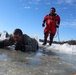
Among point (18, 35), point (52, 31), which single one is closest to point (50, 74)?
point (18, 35)

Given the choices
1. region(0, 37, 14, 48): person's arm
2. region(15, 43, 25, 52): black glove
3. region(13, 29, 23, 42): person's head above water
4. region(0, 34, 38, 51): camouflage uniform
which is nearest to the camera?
region(13, 29, 23, 42): person's head above water

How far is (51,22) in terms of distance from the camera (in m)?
14.4

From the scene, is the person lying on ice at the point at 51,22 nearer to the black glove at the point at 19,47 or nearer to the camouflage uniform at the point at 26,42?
the camouflage uniform at the point at 26,42

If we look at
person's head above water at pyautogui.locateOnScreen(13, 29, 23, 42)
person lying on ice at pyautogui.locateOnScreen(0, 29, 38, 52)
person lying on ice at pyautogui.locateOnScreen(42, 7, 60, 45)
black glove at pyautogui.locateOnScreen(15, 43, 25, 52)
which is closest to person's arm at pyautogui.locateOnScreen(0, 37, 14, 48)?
person lying on ice at pyautogui.locateOnScreen(0, 29, 38, 52)

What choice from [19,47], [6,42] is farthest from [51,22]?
[19,47]

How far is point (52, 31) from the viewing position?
1460 cm

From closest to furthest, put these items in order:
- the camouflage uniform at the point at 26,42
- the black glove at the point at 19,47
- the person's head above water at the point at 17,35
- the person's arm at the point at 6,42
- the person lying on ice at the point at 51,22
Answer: the person's head above water at the point at 17,35 → the black glove at the point at 19,47 → the camouflage uniform at the point at 26,42 → the person's arm at the point at 6,42 → the person lying on ice at the point at 51,22

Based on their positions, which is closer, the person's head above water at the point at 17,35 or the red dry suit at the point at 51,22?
the person's head above water at the point at 17,35

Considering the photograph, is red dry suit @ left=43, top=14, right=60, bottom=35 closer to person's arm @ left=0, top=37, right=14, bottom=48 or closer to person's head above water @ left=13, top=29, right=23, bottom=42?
person's arm @ left=0, top=37, right=14, bottom=48

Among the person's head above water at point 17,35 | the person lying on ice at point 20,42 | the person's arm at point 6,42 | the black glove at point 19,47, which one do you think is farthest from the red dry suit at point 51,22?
the person's head above water at point 17,35

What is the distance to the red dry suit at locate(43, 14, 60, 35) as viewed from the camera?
1432 centimetres

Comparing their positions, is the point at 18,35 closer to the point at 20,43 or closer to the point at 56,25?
the point at 20,43

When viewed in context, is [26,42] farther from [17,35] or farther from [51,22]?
[51,22]

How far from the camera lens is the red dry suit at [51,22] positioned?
47.0ft
